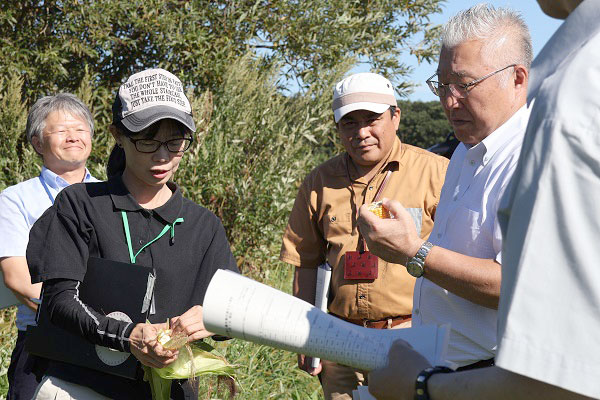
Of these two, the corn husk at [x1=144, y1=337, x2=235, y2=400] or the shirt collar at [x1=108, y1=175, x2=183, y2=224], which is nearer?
the corn husk at [x1=144, y1=337, x2=235, y2=400]

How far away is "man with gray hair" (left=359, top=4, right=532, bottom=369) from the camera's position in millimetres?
2330

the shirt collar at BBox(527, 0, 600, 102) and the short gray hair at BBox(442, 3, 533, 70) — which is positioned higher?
the short gray hair at BBox(442, 3, 533, 70)

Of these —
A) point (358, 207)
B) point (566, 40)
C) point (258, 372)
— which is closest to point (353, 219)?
point (358, 207)

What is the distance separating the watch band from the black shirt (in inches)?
50.1

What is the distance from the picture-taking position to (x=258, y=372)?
17.1ft

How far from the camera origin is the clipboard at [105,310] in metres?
2.50

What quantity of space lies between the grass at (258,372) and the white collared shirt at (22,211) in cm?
182

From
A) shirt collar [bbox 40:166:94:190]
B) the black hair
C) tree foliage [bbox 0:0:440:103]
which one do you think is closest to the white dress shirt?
the black hair

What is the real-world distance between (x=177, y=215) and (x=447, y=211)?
1005mm

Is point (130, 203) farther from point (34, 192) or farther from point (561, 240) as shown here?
point (561, 240)

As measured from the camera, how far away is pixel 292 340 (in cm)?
170

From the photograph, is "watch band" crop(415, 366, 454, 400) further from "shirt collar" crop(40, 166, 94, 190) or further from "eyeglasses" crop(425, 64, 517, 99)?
Result: "shirt collar" crop(40, 166, 94, 190)

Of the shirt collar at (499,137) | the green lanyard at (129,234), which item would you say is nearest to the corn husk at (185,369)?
the green lanyard at (129,234)

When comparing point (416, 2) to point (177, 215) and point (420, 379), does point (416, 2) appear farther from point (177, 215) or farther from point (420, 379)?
point (420, 379)
